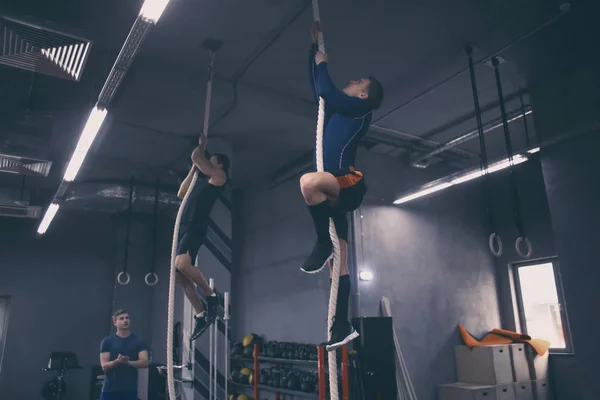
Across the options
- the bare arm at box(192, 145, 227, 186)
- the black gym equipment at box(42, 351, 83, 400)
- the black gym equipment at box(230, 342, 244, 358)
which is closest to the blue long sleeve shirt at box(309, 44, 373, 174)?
the bare arm at box(192, 145, 227, 186)

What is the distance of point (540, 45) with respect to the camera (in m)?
4.35

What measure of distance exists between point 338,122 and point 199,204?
4.36 feet

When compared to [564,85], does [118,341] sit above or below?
below

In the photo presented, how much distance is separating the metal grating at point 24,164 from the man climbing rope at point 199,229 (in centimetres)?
209

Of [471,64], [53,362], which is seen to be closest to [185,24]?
[471,64]

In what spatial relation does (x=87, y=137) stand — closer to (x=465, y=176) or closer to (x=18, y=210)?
(x=18, y=210)

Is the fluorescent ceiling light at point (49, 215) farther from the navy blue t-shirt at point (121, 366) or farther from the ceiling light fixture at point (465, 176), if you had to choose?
the ceiling light fixture at point (465, 176)

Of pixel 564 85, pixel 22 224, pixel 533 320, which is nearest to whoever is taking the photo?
pixel 564 85

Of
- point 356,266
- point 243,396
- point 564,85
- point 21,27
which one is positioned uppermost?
point 564,85

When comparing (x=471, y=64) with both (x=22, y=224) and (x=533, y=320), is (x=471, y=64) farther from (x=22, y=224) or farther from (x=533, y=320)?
(x=22, y=224)

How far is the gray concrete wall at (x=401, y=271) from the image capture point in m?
6.14

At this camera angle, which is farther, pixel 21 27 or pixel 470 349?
pixel 470 349

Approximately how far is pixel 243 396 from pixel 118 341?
246 cm

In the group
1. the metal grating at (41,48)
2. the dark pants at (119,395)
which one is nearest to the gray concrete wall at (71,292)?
the dark pants at (119,395)
